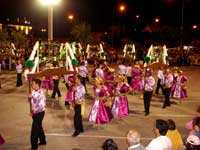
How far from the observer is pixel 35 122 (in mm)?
11258

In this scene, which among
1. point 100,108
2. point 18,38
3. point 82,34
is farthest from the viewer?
point 82,34

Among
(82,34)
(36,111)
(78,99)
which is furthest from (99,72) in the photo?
(82,34)

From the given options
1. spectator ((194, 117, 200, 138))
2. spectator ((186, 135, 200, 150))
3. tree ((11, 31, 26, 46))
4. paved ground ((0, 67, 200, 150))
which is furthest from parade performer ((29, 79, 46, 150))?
tree ((11, 31, 26, 46))

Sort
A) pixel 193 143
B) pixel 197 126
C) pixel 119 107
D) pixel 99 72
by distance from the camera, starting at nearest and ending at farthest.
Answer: pixel 193 143, pixel 197 126, pixel 119 107, pixel 99 72

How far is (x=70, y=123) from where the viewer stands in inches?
578

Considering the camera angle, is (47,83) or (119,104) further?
(47,83)

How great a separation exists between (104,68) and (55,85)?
9.50 ft

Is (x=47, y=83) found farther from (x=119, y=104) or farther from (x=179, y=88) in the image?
(x=179, y=88)

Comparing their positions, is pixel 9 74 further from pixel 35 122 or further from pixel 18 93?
pixel 35 122

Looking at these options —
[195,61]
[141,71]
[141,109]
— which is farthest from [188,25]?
[141,109]

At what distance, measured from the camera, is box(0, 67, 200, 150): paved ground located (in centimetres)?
1216

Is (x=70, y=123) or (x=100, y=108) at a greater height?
(x=100, y=108)

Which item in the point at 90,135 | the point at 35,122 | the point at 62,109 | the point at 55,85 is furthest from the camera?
the point at 55,85

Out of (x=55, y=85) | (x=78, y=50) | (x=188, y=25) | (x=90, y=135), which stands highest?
(x=188, y=25)
